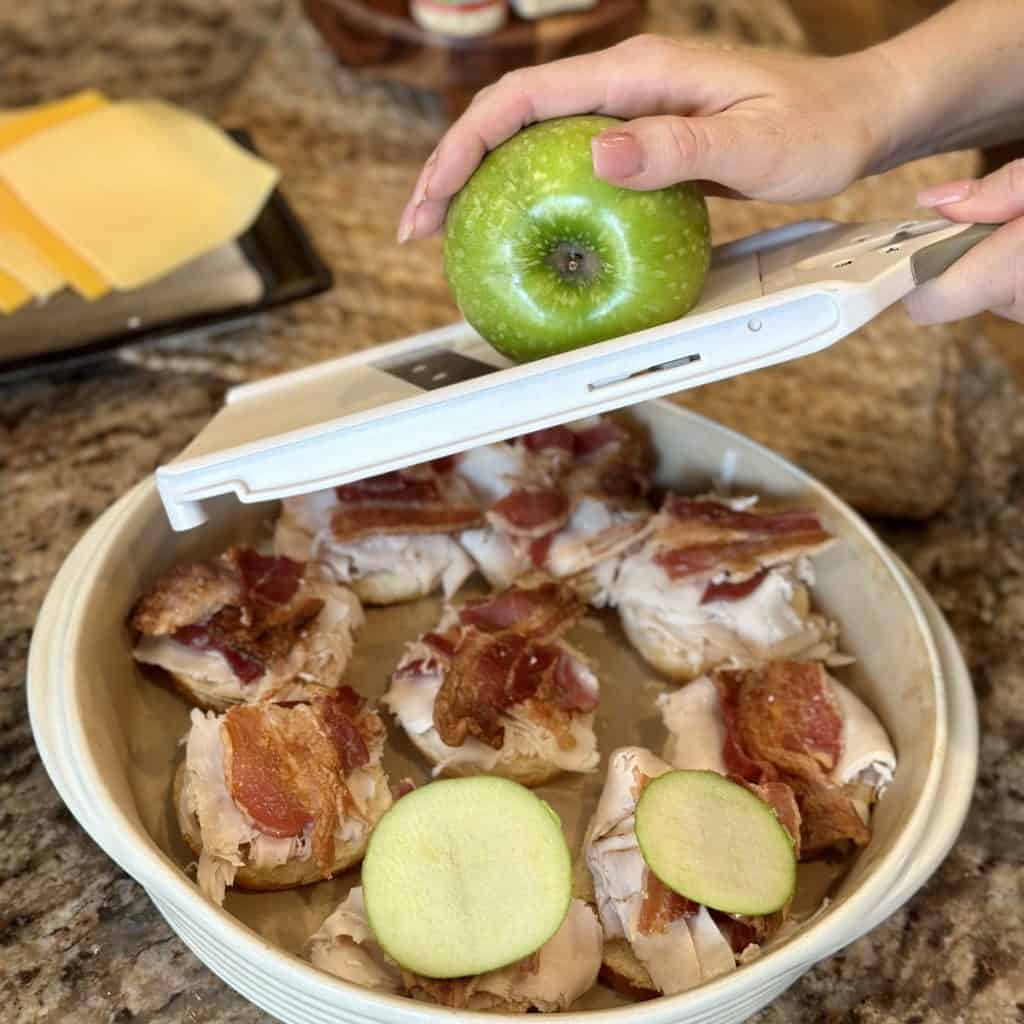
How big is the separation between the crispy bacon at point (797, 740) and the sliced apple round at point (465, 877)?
0.92 feet

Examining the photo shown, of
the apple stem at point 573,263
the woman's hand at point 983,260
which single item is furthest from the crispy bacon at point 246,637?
the woman's hand at point 983,260

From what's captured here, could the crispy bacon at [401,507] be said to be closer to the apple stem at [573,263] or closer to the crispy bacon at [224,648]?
the crispy bacon at [224,648]

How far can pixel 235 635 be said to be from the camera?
1278 mm

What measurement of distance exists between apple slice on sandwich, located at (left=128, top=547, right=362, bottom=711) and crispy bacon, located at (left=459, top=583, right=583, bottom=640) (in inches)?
6.3

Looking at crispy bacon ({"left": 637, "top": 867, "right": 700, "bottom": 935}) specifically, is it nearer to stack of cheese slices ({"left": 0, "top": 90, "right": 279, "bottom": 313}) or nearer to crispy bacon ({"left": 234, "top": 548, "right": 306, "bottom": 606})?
crispy bacon ({"left": 234, "top": 548, "right": 306, "bottom": 606})

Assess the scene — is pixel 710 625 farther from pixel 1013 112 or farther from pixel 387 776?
pixel 1013 112

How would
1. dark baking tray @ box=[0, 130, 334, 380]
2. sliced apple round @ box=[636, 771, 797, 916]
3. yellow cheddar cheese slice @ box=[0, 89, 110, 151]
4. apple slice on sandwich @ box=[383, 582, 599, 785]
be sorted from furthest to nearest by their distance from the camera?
yellow cheddar cheese slice @ box=[0, 89, 110, 151] < dark baking tray @ box=[0, 130, 334, 380] < apple slice on sandwich @ box=[383, 582, 599, 785] < sliced apple round @ box=[636, 771, 797, 916]

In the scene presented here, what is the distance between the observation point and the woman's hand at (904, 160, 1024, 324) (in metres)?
1.04

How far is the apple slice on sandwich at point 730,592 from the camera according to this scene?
1354 millimetres

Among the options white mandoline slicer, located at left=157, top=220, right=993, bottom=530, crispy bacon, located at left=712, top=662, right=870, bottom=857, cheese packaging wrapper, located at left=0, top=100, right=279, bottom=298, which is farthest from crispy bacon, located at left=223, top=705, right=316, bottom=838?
cheese packaging wrapper, located at left=0, top=100, right=279, bottom=298

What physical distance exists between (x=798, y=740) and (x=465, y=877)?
0.40m

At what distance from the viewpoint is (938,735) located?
3.77ft

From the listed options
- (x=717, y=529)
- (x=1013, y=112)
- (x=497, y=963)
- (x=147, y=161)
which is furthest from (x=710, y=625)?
(x=147, y=161)

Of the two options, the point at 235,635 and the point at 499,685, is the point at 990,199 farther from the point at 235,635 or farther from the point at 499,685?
the point at 235,635
